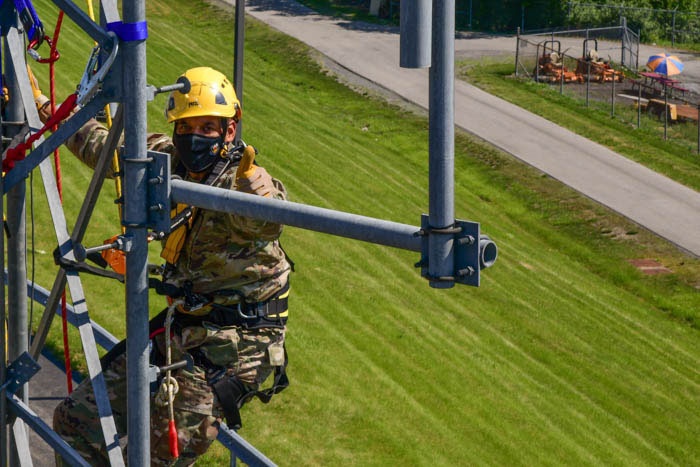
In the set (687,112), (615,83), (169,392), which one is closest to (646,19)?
(615,83)

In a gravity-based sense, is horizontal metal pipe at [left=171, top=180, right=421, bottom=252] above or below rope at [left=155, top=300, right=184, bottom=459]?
above

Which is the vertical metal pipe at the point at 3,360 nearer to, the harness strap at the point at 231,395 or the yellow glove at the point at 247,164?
the harness strap at the point at 231,395

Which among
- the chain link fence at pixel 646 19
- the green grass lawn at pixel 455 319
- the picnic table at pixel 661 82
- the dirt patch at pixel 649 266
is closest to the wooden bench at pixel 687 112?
the picnic table at pixel 661 82

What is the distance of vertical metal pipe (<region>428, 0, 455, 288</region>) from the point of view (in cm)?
404

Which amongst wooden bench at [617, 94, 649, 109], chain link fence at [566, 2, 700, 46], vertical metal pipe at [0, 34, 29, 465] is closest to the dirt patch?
wooden bench at [617, 94, 649, 109]

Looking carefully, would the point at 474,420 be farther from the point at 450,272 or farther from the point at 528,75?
the point at 528,75

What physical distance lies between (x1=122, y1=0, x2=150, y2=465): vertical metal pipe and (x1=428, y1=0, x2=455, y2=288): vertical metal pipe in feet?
4.51

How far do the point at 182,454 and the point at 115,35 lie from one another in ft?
9.41

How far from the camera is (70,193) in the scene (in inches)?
623

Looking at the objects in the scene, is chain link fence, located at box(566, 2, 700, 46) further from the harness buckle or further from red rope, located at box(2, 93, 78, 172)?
red rope, located at box(2, 93, 78, 172)

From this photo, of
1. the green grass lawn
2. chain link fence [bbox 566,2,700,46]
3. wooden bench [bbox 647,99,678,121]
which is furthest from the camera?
chain link fence [bbox 566,2,700,46]

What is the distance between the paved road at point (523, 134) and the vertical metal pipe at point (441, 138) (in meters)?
22.1

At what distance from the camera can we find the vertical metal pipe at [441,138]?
4.04m

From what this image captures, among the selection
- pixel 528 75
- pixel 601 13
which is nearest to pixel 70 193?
pixel 528 75
